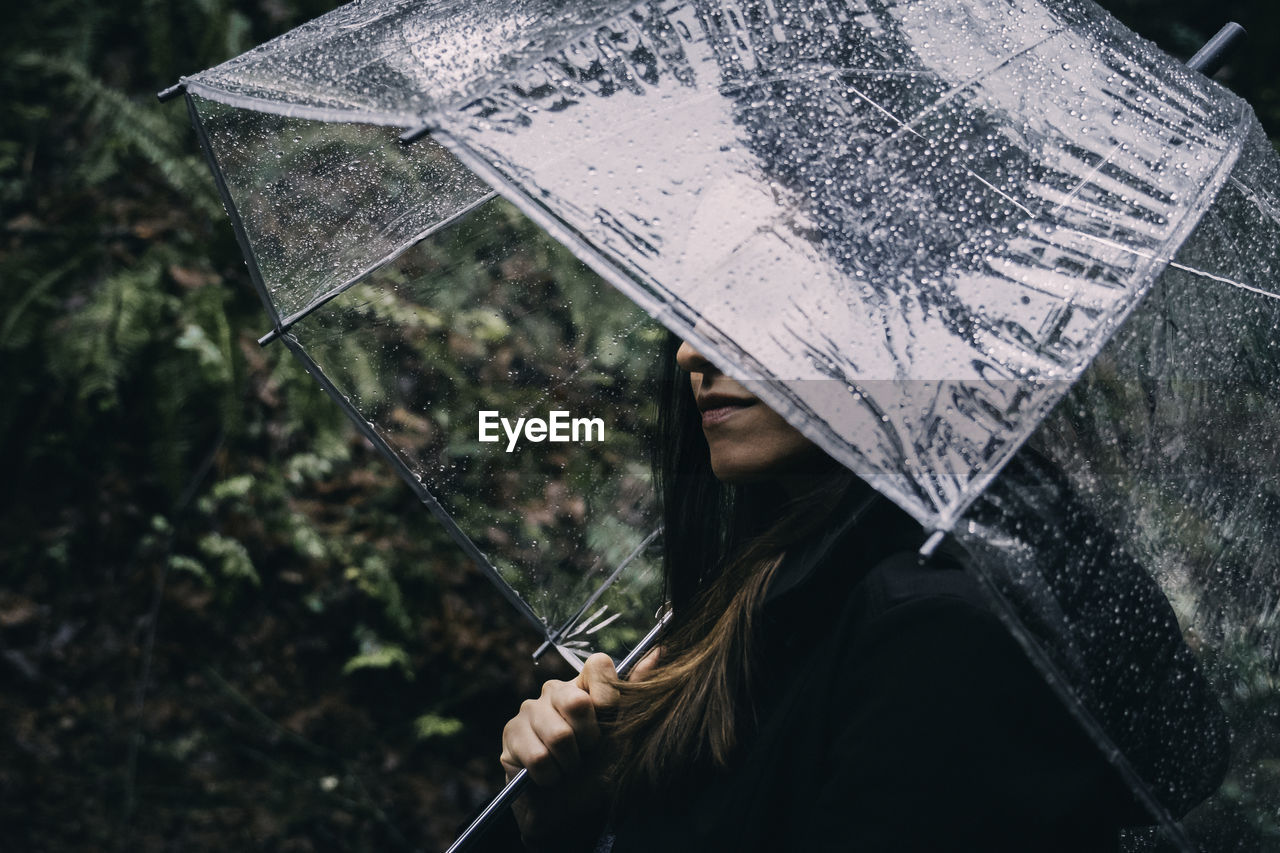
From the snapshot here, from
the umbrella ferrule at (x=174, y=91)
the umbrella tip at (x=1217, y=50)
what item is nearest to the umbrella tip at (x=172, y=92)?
the umbrella ferrule at (x=174, y=91)

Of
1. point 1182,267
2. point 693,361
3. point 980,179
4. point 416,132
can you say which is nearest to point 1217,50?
point 1182,267

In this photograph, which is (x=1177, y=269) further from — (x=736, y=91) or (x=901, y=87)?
(x=736, y=91)

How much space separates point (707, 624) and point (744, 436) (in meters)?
0.40

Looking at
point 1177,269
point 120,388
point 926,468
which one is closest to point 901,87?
point 1177,269

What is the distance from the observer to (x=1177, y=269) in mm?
1326

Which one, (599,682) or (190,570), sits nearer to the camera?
(599,682)

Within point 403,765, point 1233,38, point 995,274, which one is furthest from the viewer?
point 403,765

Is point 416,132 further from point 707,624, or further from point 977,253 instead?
point 707,624

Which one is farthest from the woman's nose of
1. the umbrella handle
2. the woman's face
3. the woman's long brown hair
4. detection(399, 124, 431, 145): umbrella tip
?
the umbrella handle

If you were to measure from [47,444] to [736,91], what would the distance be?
461 centimetres

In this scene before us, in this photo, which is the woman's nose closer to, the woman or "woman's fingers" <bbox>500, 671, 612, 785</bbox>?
the woman

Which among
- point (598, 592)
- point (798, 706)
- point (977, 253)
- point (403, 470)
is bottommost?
point (598, 592)

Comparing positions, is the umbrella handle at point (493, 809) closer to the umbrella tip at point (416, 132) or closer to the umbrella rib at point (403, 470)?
the umbrella rib at point (403, 470)

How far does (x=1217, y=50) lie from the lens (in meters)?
1.97
